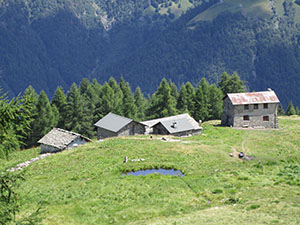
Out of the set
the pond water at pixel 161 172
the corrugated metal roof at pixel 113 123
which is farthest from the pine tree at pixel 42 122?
the pond water at pixel 161 172

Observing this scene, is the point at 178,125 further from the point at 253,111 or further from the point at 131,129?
the point at 253,111

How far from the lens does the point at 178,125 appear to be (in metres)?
77.7

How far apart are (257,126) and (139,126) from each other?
2500cm

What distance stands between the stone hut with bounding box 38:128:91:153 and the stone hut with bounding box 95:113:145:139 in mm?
6948

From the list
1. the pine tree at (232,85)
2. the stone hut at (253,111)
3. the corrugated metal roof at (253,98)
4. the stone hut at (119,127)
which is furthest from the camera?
the pine tree at (232,85)

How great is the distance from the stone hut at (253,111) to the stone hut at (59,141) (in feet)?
103

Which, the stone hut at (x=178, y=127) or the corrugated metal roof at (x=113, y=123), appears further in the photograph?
the corrugated metal roof at (x=113, y=123)

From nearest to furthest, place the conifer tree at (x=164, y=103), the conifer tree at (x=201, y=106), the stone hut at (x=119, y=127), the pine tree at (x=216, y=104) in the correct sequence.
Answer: the stone hut at (x=119, y=127) → the conifer tree at (x=164, y=103) → the conifer tree at (x=201, y=106) → the pine tree at (x=216, y=104)

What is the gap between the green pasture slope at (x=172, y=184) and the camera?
3584cm

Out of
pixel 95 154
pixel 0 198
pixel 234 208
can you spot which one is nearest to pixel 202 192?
pixel 234 208

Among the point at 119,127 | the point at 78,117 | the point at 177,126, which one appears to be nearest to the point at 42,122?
the point at 78,117

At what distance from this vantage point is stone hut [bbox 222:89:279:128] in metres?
85.2

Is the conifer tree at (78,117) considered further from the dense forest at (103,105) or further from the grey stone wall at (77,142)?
the grey stone wall at (77,142)

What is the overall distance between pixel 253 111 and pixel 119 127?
2814cm
